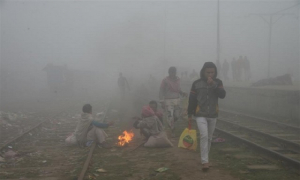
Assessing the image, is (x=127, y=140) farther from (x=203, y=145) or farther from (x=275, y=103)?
(x=275, y=103)

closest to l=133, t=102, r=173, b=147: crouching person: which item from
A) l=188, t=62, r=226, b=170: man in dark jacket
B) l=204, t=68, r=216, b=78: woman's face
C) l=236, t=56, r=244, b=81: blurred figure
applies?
l=188, t=62, r=226, b=170: man in dark jacket

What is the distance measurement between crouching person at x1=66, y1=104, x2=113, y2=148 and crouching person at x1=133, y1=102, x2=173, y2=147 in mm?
966

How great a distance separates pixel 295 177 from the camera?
528cm

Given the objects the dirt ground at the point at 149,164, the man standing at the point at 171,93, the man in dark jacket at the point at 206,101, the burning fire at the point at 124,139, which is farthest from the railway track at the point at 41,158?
the man standing at the point at 171,93

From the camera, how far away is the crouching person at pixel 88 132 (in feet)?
26.3

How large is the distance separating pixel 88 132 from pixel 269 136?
495cm

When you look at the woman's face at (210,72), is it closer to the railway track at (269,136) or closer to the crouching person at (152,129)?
the railway track at (269,136)

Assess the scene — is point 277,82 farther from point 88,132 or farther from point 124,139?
point 88,132

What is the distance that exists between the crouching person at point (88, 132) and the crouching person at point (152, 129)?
0.97 metres

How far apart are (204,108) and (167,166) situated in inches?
55.1

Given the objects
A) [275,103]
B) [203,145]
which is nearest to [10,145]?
[203,145]

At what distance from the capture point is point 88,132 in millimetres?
8266

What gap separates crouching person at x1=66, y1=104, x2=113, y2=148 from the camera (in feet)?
26.3

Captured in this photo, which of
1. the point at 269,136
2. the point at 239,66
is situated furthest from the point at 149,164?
the point at 239,66
